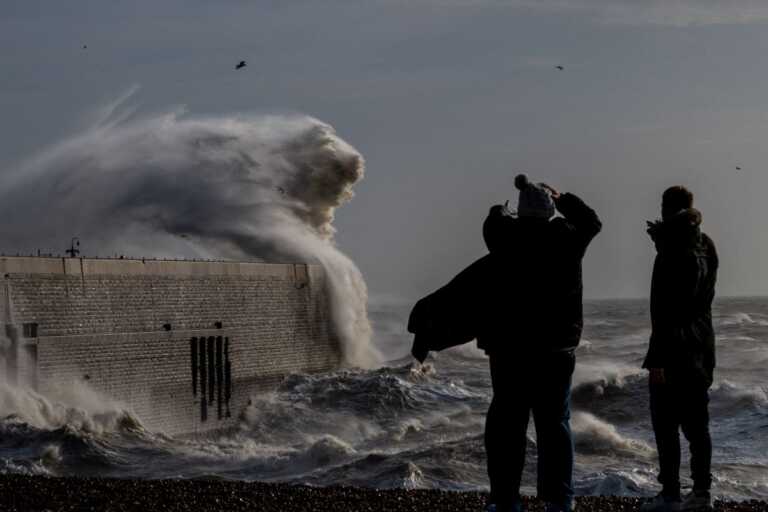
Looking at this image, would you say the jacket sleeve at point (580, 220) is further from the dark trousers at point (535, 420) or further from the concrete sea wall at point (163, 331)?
the concrete sea wall at point (163, 331)

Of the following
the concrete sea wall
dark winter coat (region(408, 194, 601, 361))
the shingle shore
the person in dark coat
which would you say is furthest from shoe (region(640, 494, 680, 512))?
the concrete sea wall

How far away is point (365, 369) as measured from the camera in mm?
43094

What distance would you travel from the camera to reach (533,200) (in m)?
6.62

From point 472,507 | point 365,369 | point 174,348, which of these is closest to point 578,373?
point 365,369

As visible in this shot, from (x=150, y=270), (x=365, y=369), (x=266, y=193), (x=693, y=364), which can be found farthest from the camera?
(x=266, y=193)

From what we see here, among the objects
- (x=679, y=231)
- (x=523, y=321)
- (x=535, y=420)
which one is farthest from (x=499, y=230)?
(x=679, y=231)

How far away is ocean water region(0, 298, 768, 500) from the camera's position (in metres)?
17.7

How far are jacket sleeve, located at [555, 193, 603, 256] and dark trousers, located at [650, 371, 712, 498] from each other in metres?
1.08

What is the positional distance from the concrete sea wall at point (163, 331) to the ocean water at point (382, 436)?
670mm

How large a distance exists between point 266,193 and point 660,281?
39648mm

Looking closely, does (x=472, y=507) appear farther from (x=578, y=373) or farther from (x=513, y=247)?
(x=578, y=373)

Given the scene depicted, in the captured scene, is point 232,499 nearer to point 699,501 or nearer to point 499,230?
point 699,501

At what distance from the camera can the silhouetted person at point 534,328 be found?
6508 millimetres

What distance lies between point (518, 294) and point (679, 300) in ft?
3.80
